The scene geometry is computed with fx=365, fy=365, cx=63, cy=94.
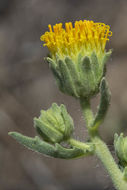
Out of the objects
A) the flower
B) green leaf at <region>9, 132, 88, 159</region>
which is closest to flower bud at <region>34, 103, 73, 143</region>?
green leaf at <region>9, 132, 88, 159</region>

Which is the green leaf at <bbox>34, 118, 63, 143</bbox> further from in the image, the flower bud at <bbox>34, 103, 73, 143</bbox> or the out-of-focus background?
the out-of-focus background

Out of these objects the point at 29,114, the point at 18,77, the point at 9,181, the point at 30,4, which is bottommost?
the point at 9,181

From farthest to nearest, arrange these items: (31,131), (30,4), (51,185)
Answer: (30,4) → (31,131) → (51,185)

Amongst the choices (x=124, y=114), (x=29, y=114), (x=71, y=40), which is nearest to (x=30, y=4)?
(x=29, y=114)

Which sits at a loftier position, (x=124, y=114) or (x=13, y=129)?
(x=13, y=129)

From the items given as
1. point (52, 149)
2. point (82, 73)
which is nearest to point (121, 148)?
point (52, 149)

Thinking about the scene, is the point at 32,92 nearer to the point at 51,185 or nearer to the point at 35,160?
the point at 35,160

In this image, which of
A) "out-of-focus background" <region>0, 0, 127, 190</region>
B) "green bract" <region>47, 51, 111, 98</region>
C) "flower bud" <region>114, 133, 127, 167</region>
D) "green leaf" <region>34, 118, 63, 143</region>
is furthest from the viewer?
"out-of-focus background" <region>0, 0, 127, 190</region>

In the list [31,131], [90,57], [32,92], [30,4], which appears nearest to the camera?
[90,57]
